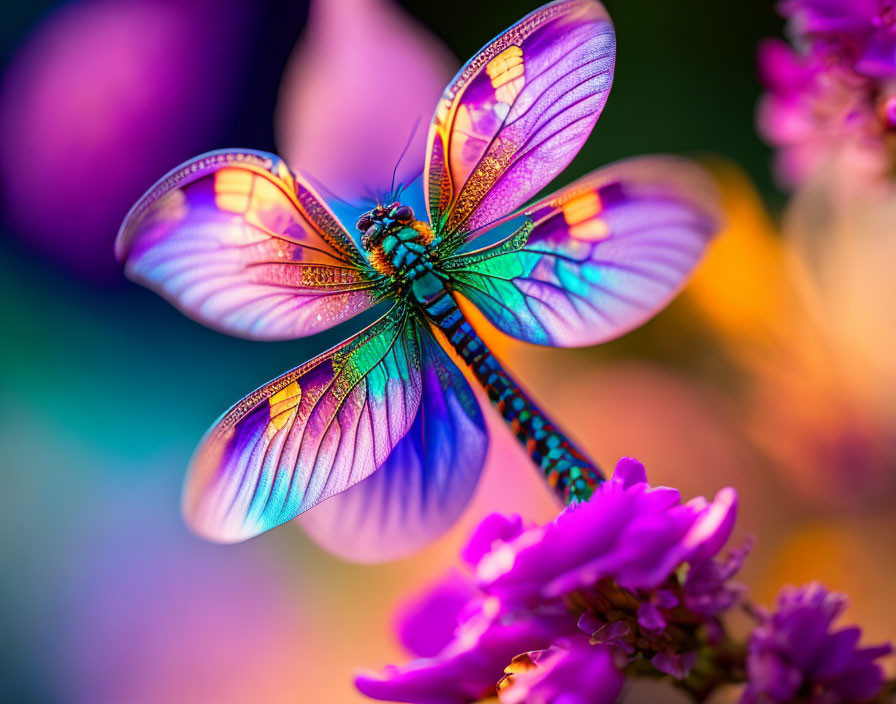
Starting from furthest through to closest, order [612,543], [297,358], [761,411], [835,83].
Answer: [297,358], [761,411], [835,83], [612,543]

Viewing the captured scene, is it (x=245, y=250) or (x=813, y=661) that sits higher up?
(x=245, y=250)

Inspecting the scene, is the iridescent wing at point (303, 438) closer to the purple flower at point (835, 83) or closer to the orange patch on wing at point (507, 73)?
the orange patch on wing at point (507, 73)

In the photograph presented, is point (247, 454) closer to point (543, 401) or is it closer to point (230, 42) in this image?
point (543, 401)

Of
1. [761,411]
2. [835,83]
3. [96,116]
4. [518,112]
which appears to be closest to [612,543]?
[518,112]

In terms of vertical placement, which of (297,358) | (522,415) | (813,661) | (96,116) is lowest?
(813,661)

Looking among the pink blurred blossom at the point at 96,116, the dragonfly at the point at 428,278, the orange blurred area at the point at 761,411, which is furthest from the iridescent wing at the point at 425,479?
the pink blurred blossom at the point at 96,116

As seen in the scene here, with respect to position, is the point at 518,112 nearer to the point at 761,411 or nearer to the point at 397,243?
the point at 397,243

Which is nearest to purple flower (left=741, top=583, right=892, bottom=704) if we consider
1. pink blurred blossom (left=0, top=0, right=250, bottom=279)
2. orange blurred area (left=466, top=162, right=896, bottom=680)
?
orange blurred area (left=466, top=162, right=896, bottom=680)
